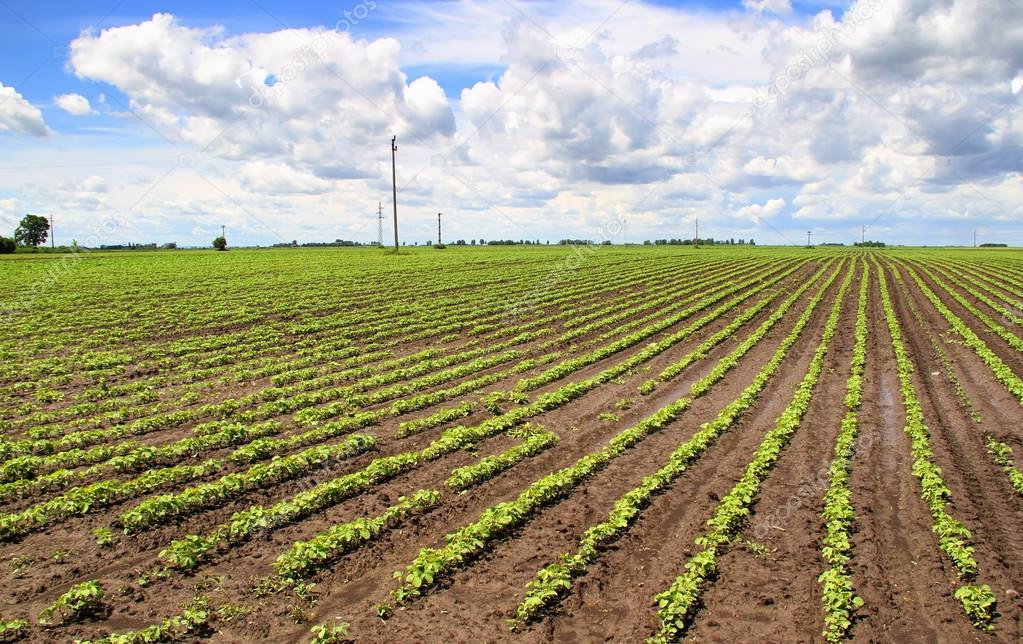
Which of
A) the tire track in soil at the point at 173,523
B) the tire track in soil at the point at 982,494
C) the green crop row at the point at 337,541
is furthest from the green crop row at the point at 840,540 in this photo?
the tire track in soil at the point at 173,523

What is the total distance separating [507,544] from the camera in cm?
899

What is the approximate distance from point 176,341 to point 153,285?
20.5m

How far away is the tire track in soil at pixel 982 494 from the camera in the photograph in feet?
25.9

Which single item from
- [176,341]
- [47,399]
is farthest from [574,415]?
[176,341]

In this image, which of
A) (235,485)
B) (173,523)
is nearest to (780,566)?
(235,485)

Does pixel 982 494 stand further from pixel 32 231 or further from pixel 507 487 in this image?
pixel 32 231

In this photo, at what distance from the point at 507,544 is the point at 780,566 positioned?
3.62m

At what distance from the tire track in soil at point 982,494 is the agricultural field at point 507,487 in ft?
0.18

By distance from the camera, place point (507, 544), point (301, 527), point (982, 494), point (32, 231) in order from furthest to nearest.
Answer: point (32, 231), point (982, 494), point (301, 527), point (507, 544)

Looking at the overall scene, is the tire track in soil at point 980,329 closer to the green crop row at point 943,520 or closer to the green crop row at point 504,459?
the green crop row at point 943,520

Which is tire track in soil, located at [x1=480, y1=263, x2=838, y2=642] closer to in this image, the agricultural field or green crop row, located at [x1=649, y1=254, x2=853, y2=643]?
the agricultural field

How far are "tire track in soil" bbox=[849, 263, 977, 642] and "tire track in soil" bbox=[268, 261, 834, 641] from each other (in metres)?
3.48

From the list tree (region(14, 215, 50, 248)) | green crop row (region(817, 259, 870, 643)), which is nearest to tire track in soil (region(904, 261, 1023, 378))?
green crop row (region(817, 259, 870, 643))

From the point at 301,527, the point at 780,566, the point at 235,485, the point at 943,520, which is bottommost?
the point at 780,566
